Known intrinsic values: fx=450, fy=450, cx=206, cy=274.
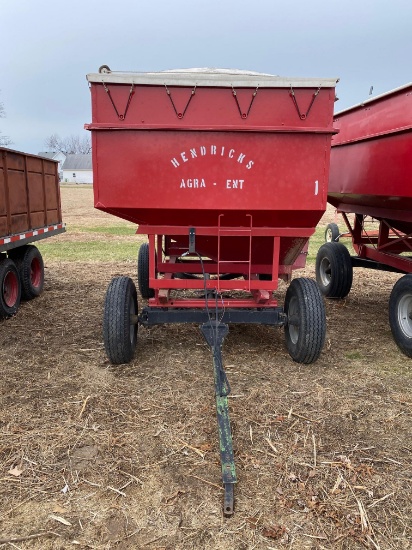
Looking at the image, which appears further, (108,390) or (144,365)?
(144,365)

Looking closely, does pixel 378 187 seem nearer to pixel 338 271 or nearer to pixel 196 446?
pixel 338 271

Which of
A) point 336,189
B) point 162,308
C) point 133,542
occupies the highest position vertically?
point 336,189

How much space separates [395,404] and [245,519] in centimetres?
176

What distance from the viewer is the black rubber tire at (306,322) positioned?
399cm

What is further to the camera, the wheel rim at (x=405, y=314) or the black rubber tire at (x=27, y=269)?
the black rubber tire at (x=27, y=269)

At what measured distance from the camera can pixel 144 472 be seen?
2633 millimetres

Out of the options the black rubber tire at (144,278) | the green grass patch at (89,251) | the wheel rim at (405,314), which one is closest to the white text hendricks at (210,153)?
the wheel rim at (405,314)

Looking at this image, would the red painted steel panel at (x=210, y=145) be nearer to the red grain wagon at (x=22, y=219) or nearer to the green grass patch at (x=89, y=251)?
the red grain wagon at (x=22, y=219)

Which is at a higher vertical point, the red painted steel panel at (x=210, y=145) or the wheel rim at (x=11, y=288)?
the red painted steel panel at (x=210, y=145)

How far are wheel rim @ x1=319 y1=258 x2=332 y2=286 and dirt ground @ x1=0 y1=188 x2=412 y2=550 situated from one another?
2.13 meters

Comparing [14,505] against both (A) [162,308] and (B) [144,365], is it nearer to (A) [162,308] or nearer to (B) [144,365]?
(B) [144,365]

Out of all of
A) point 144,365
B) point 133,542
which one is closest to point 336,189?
point 144,365

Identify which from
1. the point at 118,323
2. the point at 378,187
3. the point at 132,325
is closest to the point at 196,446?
the point at 118,323

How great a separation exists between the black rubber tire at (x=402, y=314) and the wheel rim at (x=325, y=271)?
7.45 ft
